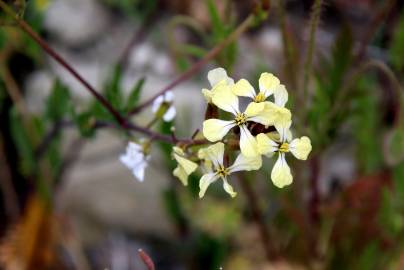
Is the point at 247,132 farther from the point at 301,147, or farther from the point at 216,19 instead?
the point at 216,19

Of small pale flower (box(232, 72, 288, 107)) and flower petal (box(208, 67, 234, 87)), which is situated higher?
flower petal (box(208, 67, 234, 87))

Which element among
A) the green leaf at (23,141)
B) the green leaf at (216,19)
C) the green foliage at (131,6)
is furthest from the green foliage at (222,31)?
the green foliage at (131,6)

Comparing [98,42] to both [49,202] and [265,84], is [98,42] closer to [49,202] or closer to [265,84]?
[49,202]

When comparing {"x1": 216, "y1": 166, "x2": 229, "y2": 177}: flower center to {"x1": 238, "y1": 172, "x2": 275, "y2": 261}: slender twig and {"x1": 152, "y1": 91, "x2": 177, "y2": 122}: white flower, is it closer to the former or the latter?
{"x1": 152, "y1": 91, "x2": 177, "y2": 122}: white flower

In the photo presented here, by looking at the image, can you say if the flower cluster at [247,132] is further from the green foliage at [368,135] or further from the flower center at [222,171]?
the green foliage at [368,135]

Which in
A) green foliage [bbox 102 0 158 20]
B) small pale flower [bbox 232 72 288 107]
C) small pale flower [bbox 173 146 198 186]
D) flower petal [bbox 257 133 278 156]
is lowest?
flower petal [bbox 257 133 278 156]

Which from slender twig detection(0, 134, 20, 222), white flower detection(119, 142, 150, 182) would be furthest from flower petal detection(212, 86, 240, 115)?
slender twig detection(0, 134, 20, 222)

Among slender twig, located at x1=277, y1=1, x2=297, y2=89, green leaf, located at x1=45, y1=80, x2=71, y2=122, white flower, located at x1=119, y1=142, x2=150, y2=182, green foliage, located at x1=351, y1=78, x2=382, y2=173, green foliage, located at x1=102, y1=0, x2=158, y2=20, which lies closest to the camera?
white flower, located at x1=119, y1=142, x2=150, y2=182
